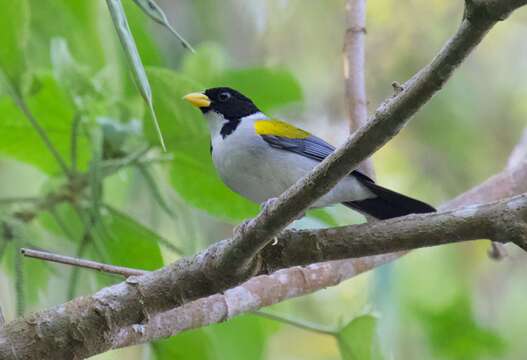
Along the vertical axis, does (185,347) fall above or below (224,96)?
below

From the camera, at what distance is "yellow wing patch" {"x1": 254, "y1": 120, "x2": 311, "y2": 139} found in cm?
261

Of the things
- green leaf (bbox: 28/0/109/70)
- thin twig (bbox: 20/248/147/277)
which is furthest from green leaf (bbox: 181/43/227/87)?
thin twig (bbox: 20/248/147/277)

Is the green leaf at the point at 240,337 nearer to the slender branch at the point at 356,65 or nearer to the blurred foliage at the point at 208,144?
the blurred foliage at the point at 208,144

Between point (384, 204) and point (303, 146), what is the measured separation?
0.39 metres

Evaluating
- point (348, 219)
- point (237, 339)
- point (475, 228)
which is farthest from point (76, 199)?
point (475, 228)

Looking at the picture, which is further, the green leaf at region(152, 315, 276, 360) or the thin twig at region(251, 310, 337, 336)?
the green leaf at region(152, 315, 276, 360)

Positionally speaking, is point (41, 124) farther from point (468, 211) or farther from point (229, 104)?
point (468, 211)

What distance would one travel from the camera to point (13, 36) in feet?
7.60

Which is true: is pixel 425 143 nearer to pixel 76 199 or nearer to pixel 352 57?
pixel 352 57

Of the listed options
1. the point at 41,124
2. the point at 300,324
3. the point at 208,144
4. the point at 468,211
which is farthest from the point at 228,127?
the point at 468,211

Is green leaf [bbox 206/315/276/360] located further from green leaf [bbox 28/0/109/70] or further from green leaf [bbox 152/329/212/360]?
green leaf [bbox 28/0/109/70]

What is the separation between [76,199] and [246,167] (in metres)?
0.51

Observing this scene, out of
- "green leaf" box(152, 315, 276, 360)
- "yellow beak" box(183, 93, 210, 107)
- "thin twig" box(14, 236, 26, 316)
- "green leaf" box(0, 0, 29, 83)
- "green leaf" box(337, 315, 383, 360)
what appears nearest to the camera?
"thin twig" box(14, 236, 26, 316)

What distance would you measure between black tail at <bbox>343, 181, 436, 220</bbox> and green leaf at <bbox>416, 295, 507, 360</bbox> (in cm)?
98
